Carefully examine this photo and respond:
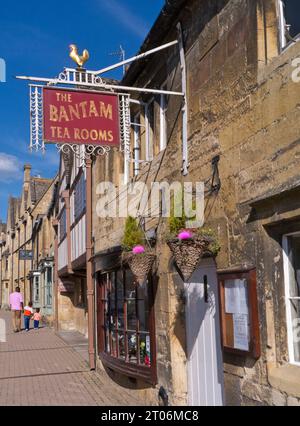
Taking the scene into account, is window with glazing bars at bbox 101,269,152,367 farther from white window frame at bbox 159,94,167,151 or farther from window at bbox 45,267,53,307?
window at bbox 45,267,53,307

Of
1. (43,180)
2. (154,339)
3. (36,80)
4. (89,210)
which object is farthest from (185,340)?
(43,180)

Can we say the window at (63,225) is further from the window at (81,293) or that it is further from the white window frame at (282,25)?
the white window frame at (282,25)

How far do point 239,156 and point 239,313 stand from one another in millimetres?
1534

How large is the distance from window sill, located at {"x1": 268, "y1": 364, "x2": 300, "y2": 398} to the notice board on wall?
24cm

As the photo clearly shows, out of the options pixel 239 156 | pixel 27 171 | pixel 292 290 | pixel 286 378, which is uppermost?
pixel 27 171

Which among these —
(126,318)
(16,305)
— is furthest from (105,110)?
(16,305)

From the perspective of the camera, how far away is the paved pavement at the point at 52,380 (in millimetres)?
7986

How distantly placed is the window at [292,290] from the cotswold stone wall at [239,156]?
0.19 ft

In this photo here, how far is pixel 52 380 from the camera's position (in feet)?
31.4

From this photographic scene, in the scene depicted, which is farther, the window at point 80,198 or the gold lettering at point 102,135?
the window at point 80,198

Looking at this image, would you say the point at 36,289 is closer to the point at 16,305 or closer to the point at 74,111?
the point at 16,305

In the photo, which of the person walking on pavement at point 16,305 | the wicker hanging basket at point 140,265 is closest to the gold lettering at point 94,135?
the wicker hanging basket at point 140,265

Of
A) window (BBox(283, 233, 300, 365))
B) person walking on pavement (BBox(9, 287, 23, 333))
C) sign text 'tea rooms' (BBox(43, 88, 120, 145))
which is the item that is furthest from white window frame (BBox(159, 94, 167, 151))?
person walking on pavement (BBox(9, 287, 23, 333))

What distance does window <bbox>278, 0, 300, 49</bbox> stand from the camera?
4583 millimetres
